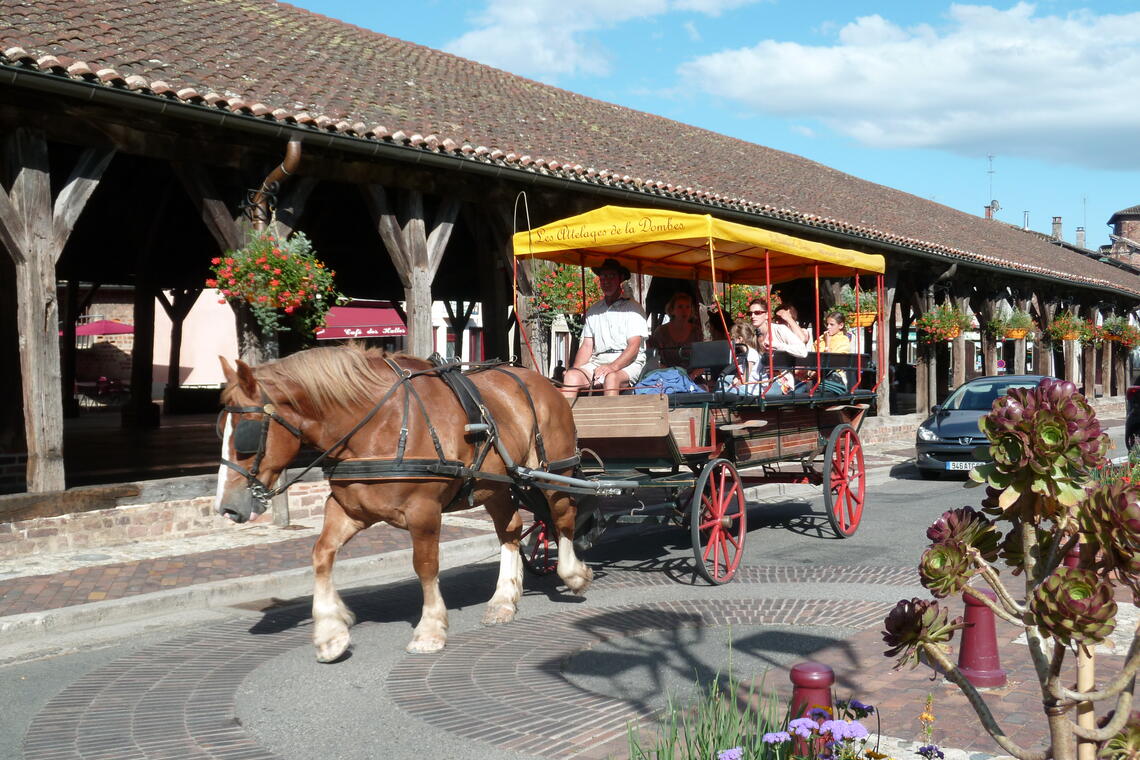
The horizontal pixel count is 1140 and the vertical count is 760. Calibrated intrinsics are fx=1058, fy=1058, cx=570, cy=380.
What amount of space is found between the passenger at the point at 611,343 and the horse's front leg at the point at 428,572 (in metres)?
2.71

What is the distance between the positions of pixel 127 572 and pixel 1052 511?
749cm

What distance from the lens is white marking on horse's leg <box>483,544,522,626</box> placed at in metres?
6.68

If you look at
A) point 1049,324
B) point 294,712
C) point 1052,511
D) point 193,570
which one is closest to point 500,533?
point 294,712

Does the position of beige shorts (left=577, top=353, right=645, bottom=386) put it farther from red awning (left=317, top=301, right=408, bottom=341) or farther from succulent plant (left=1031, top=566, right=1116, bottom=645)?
red awning (left=317, top=301, right=408, bottom=341)

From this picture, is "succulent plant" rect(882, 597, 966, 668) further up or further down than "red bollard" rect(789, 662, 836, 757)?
further up

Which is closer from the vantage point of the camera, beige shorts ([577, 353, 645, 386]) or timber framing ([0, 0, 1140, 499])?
beige shorts ([577, 353, 645, 386])

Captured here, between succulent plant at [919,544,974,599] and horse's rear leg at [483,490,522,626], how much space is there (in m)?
4.45

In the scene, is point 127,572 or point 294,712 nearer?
point 294,712

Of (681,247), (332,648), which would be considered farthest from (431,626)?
(681,247)

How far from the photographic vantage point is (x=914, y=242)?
2147 cm

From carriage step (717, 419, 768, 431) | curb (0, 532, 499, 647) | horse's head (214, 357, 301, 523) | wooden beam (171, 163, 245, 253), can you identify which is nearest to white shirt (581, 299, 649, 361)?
carriage step (717, 419, 768, 431)

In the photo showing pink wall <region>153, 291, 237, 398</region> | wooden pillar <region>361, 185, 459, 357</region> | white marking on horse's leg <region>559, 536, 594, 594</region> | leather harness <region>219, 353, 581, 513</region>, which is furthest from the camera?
pink wall <region>153, 291, 237, 398</region>

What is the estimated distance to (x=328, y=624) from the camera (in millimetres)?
5695

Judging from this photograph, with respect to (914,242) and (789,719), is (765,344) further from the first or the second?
(914,242)
